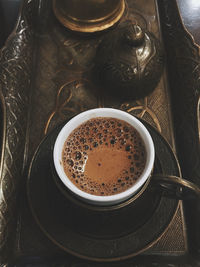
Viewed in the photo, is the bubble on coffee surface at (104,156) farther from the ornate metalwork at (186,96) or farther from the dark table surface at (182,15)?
the dark table surface at (182,15)

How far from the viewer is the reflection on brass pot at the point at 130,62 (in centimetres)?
84

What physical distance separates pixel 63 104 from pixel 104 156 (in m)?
0.30

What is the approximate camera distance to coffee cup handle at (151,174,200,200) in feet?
1.98

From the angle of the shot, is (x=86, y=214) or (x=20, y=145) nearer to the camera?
(x=86, y=214)

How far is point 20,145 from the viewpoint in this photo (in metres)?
0.86

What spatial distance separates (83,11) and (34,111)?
1.13 feet

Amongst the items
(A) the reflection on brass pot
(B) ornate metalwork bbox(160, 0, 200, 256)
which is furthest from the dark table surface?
(A) the reflection on brass pot

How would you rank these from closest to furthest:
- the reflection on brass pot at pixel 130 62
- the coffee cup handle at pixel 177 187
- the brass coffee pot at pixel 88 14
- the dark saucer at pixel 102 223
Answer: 1. the coffee cup handle at pixel 177 187
2. the dark saucer at pixel 102 223
3. the reflection on brass pot at pixel 130 62
4. the brass coffee pot at pixel 88 14

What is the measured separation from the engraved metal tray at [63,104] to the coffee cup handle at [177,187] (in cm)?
13

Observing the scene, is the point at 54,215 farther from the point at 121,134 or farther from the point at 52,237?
the point at 121,134

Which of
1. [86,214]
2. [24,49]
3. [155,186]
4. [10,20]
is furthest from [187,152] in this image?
[10,20]

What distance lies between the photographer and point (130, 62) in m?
0.85

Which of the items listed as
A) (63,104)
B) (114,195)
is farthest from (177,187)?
(63,104)

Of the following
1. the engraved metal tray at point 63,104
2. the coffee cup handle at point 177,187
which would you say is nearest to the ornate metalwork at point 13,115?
the engraved metal tray at point 63,104
